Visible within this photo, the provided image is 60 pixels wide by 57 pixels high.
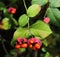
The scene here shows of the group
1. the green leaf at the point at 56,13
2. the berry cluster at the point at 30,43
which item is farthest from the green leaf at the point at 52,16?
the berry cluster at the point at 30,43

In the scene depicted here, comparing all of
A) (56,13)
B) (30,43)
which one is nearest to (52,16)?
(56,13)

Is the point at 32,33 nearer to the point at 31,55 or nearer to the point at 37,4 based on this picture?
the point at 37,4

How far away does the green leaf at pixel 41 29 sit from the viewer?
1.00m

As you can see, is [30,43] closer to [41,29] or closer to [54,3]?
[41,29]

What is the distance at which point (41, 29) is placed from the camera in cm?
102

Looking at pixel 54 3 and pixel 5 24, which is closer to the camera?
pixel 54 3

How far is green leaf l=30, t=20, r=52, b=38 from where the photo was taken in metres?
1.00

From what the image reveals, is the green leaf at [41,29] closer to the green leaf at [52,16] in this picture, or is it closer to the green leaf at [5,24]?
the green leaf at [52,16]

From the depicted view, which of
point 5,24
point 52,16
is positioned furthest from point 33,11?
point 5,24

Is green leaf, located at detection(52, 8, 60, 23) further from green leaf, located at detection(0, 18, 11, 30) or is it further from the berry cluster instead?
green leaf, located at detection(0, 18, 11, 30)

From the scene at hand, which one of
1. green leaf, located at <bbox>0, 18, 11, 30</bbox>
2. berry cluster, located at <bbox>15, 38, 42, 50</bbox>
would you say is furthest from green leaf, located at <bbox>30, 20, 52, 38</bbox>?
green leaf, located at <bbox>0, 18, 11, 30</bbox>

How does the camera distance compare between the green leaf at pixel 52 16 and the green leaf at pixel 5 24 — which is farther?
the green leaf at pixel 5 24

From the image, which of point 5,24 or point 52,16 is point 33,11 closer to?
point 52,16

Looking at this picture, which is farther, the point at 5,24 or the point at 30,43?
the point at 5,24
